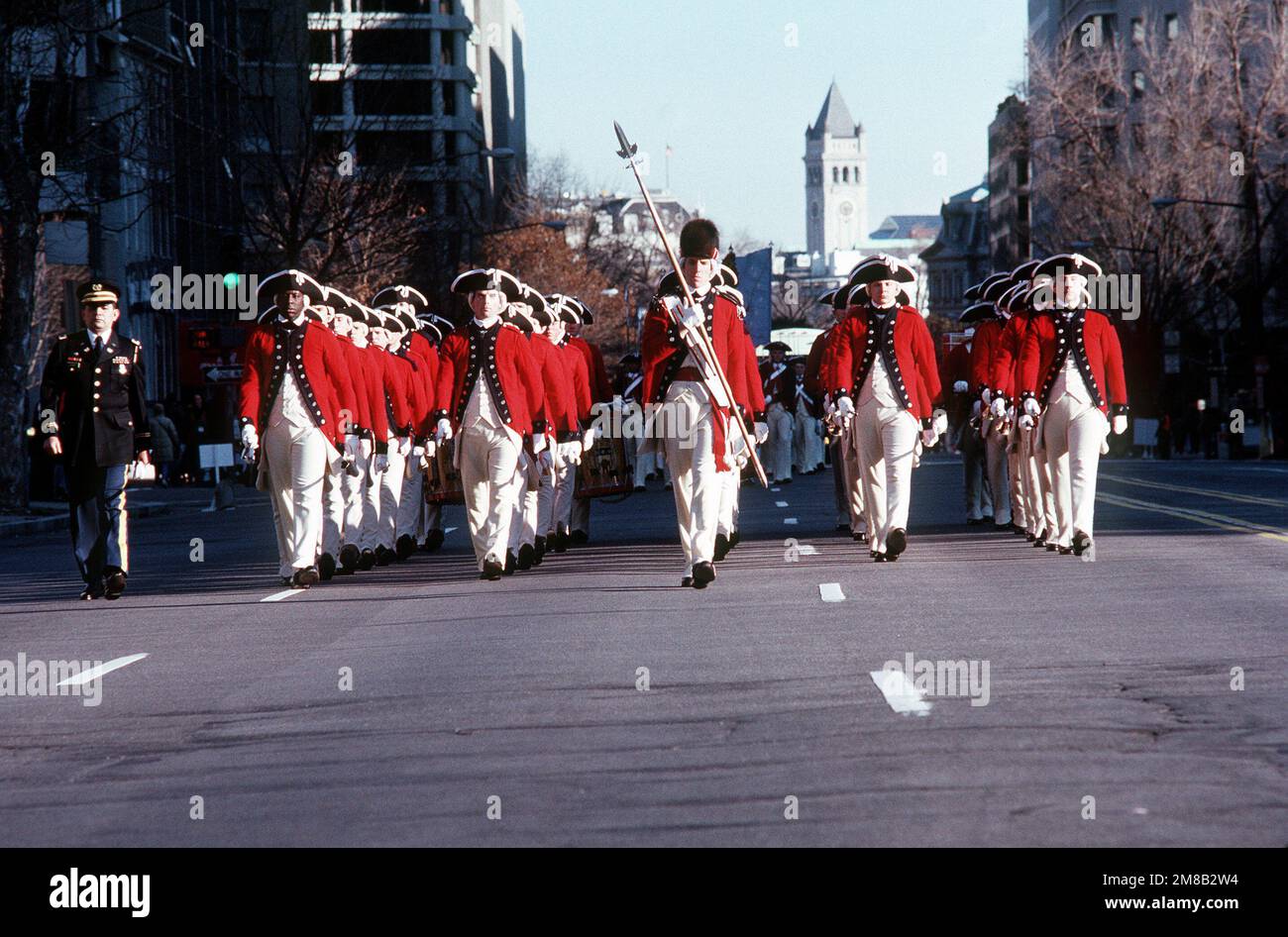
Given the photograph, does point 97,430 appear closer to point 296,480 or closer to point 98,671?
point 296,480

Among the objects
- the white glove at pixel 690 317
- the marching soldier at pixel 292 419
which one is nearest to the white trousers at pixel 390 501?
the marching soldier at pixel 292 419

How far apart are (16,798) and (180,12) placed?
2547 inches

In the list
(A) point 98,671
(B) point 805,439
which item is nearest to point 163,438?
(B) point 805,439

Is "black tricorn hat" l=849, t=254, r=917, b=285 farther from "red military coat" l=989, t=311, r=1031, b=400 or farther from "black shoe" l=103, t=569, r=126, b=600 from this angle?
"black shoe" l=103, t=569, r=126, b=600

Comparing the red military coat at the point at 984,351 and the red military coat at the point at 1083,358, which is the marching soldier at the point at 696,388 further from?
the red military coat at the point at 984,351

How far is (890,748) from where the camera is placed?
845cm

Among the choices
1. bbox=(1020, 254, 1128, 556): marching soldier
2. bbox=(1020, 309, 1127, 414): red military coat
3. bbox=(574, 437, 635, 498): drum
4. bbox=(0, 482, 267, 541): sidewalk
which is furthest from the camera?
bbox=(0, 482, 267, 541): sidewalk

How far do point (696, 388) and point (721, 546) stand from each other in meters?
3.18

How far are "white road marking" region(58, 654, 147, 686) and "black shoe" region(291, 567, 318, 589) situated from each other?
4542mm

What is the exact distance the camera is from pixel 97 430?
1658 cm

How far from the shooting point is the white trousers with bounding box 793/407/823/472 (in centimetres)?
4834

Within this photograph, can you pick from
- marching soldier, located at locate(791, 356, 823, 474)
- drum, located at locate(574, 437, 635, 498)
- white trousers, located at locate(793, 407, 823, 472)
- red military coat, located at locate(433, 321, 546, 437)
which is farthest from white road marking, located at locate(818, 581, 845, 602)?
white trousers, located at locate(793, 407, 823, 472)
